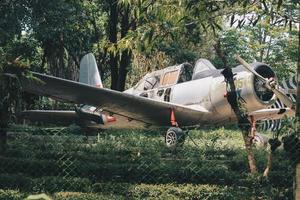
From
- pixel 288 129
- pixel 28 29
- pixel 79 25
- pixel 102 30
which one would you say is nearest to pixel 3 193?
pixel 288 129

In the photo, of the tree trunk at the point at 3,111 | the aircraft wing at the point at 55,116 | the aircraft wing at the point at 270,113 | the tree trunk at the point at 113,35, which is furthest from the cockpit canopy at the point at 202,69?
the tree trunk at the point at 113,35

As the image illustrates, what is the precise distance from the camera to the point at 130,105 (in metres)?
12.5

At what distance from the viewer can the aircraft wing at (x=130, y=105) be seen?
11031 millimetres

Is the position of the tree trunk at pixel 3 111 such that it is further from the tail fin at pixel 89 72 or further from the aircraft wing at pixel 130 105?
the tail fin at pixel 89 72

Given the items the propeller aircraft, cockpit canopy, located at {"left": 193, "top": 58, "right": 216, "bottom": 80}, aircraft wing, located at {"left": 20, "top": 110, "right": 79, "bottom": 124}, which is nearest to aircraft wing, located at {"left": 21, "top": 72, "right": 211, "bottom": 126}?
the propeller aircraft

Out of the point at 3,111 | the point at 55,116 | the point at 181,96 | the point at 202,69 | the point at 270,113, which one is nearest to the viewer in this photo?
the point at 3,111

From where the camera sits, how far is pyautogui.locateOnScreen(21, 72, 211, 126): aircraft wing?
11.0m

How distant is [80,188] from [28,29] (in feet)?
41.8

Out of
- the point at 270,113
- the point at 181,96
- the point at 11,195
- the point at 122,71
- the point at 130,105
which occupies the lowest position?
the point at 11,195

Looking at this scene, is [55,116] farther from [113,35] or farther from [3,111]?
[3,111]

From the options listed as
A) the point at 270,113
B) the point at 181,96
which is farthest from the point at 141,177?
the point at 181,96

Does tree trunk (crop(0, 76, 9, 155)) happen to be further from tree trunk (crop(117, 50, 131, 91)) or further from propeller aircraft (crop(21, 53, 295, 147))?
tree trunk (crop(117, 50, 131, 91))

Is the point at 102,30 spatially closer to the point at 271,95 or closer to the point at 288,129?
the point at 271,95

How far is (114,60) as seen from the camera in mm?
25000
